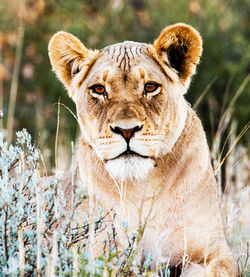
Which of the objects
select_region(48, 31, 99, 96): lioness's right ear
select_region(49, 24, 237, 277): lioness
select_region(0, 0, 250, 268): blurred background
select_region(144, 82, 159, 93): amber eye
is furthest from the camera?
select_region(0, 0, 250, 268): blurred background

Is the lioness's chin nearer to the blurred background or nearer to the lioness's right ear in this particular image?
the lioness's right ear

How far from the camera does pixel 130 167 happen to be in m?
3.18

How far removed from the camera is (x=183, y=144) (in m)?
3.46

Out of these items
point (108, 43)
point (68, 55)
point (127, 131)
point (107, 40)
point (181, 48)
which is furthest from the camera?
point (107, 40)

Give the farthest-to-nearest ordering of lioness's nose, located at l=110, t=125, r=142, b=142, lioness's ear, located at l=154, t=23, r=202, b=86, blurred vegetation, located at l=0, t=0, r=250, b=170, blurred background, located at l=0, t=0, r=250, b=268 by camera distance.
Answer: blurred vegetation, located at l=0, t=0, r=250, b=170
blurred background, located at l=0, t=0, r=250, b=268
lioness's ear, located at l=154, t=23, r=202, b=86
lioness's nose, located at l=110, t=125, r=142, b=142

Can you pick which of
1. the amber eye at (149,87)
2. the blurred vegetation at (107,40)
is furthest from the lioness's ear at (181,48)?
the blurred vegetation at (107,40)

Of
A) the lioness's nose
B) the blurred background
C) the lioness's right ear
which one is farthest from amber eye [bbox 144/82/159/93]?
the blurred background

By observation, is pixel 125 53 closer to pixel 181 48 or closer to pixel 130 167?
pixel 181 48

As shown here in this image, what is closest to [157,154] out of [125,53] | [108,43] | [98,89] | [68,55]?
[98,89]

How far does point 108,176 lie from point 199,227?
0.58m

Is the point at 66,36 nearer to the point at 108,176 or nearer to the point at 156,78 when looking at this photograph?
the point at 156,78

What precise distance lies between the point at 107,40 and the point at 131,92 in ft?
20.7

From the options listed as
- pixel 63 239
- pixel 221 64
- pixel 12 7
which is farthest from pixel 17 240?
pixel 12 7

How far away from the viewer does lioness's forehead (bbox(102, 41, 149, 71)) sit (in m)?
3.47
